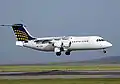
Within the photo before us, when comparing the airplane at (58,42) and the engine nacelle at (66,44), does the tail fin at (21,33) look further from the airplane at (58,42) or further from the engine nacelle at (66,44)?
the engine nacelle at (66,44)

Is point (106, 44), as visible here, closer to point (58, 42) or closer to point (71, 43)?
point (71, 43)

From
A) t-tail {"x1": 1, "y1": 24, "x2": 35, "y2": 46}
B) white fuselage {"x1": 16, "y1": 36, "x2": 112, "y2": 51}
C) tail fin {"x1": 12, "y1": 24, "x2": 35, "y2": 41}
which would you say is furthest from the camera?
tail fin {"x1": 12, "y1": 24, "x2": 35, "y2": 41}

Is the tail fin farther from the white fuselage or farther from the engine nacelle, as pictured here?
the engine nacelle

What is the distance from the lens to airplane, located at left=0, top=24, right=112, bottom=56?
122m

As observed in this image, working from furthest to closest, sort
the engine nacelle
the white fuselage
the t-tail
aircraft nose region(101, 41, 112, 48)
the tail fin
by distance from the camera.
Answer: the tail fin
the t-tail
the engine nacelle
aircraft nose region(101, 41, 112, 48)
the white fuselage

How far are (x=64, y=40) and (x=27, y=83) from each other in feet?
205

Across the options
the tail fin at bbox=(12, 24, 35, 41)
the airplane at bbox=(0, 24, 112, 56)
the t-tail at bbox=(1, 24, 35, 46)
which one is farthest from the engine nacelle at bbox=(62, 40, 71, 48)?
the tail fin at bbox=(12, 24, 35, 41)

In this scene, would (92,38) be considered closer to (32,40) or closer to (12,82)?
(32,40)

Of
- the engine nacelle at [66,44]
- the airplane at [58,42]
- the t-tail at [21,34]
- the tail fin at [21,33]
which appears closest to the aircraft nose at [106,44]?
the airplane at [58,42]

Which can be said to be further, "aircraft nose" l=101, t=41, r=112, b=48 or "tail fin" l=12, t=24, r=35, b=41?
"tail fin" l=12, t=24, r=35, b=41

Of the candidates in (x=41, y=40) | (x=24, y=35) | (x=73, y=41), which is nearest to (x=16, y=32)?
(x=24, y=35)

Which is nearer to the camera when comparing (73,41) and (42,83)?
(42,83)

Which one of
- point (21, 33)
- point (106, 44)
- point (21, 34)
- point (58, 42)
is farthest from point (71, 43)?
point (21, 33)

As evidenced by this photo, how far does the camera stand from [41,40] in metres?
131
